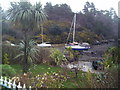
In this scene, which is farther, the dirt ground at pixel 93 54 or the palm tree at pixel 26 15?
the dirt ground at pixel 93 54

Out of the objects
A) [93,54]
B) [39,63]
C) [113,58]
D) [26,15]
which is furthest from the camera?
[93,54]

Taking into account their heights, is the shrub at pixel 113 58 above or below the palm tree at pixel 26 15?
below

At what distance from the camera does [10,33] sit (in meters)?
12.4

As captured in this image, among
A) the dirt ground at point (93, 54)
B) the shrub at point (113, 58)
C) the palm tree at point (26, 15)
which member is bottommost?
the dirt ground at point (93, 54)

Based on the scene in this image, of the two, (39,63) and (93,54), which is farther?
(93,54)

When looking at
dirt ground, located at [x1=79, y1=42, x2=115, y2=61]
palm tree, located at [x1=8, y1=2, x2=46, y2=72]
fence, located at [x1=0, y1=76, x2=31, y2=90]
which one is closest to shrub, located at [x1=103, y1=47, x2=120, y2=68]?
fence, located at [x1=0, y1=76, x2=31, y2=90]

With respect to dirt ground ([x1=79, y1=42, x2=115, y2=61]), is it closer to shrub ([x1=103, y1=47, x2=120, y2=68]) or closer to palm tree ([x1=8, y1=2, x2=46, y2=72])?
shrub ([x1=103, y1=47, x2=120, y2=68])

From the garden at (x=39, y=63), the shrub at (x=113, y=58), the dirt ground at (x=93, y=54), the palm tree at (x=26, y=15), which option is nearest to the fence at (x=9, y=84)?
the garden at (x=39, y=63)

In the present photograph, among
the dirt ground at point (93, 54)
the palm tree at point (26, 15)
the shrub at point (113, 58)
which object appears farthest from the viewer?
the dirt ground at point (93, 54)

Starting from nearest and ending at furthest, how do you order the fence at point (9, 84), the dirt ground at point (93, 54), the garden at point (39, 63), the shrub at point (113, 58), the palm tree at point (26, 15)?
the fence at point (9, 84)
the garden at point (39, 63)
the shrub at point (113, 58)
the palm tree at point (26, 15)
the dirt ground at point (93, 54)

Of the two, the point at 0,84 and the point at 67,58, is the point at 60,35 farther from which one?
the point at 0,84

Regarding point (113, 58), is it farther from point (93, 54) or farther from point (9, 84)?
point (93, 54)

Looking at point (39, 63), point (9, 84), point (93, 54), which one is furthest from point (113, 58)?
point (93, 54)

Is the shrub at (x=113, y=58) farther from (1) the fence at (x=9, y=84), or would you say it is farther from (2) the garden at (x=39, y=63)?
(1) the fence at (x=9, y=84)
